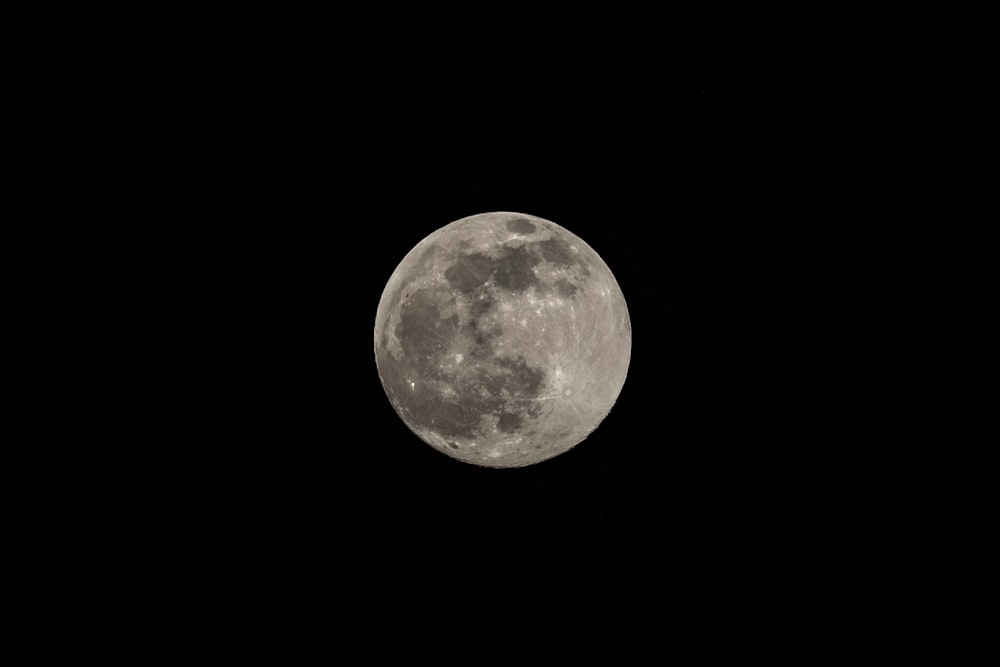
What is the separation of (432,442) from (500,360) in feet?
3.59

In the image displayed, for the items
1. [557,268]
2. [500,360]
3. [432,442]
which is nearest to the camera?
[500,360]

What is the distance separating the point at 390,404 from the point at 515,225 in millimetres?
1853

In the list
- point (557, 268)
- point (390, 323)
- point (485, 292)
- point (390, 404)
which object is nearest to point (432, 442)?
point (390, 404)

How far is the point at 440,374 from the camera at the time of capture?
4875 millimetres

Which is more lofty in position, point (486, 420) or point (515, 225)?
point (515, 225)

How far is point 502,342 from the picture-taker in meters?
4.77

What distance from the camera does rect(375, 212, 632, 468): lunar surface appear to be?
480 cm

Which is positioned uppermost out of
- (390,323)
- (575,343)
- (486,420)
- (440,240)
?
(440,240)

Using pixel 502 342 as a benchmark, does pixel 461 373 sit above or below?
below

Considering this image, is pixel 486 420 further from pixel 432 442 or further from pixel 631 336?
pixel 631 336

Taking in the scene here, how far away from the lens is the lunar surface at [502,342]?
15.8 feet

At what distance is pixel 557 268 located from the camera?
5094 mm

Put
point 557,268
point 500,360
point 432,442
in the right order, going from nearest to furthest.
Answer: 1. point 500,360
2. point 557,268
3. point 432,442

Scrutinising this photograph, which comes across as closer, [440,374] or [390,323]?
[440,374]
